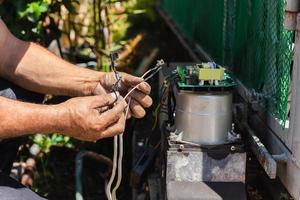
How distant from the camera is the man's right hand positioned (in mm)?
2238

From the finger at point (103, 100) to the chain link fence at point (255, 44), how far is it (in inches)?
26.7

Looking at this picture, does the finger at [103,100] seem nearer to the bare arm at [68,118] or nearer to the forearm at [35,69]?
the bare arm at [68,118]

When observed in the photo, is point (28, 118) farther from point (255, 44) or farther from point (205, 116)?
point (255, 44)

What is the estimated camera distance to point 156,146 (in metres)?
3.23

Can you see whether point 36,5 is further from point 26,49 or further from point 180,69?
point 180,69

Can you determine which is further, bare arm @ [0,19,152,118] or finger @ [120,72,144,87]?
bare arm @ [0,19,152,118]

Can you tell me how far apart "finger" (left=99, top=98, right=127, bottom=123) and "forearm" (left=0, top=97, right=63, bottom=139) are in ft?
0.53

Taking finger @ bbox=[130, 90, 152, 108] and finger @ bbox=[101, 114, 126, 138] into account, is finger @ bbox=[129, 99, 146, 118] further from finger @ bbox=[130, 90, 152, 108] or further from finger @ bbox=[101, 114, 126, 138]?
finger @ bbox=[101, 114, 126, 138]

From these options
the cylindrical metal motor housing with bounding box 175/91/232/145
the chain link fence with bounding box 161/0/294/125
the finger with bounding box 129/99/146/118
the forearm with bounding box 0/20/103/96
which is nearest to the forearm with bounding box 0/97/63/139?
the finger with bounding box 129/99/146/118

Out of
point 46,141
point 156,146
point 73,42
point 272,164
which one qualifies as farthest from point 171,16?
point 272,164

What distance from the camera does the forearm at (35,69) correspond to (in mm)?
2961

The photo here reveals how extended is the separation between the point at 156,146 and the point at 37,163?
1.28m

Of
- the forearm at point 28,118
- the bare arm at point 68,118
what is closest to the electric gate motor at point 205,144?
the bare arm at point 68,118

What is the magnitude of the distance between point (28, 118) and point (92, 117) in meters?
0.25
